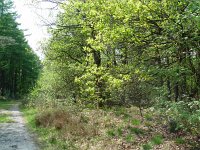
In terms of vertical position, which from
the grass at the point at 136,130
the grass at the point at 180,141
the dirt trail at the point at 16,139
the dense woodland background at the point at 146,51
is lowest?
the grass at the point at 180,141

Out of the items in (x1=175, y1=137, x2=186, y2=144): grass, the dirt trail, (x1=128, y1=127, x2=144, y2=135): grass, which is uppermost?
(x1=128, y1=127, x2=144, y2=135): grass

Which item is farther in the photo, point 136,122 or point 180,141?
point 136,122

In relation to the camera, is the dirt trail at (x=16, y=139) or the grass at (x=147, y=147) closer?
the grass at (x=147, y=147)

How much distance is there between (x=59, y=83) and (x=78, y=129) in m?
9.62

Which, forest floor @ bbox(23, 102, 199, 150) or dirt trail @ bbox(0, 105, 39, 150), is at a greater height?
forest floor @ bbox(23, 102, 199, 150)

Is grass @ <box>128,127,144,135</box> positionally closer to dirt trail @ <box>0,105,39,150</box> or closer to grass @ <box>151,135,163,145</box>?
grass @ <box>151,135,163,145</box>

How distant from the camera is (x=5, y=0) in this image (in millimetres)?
47312

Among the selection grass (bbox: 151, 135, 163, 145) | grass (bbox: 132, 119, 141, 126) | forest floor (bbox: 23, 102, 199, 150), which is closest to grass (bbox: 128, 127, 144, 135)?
forest floor (bbox: 23, 102, 199, 150)

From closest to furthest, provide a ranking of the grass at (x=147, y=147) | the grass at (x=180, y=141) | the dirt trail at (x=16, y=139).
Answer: the grass at (x=147, y=147) → the dirt trail at (x=16, y=139) → the grass at (x=180, y=141)

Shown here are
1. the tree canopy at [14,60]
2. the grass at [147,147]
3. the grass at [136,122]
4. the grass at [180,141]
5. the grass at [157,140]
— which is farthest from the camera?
the tree canopy at [14,60]

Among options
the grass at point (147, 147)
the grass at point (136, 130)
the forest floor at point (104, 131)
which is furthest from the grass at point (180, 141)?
the grass at point (136, 130)

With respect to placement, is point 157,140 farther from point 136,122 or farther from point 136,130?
point 136,122

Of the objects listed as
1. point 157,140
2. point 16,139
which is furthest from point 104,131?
point 16,139

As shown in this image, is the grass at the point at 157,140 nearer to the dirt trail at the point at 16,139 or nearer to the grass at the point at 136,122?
the grass at the point at 136,122
